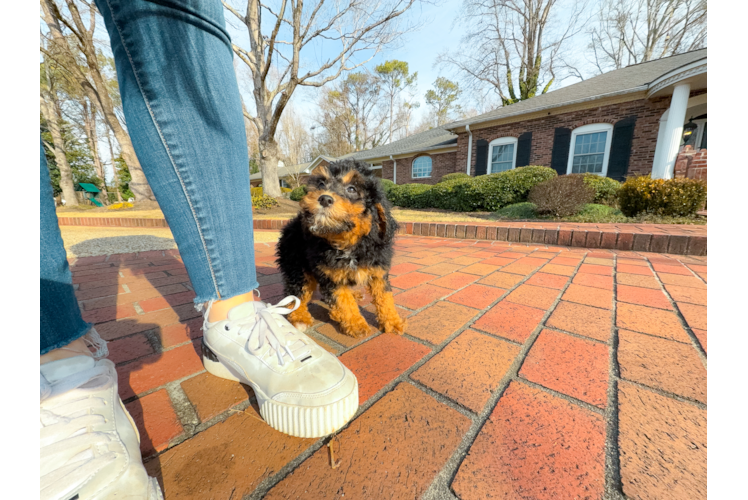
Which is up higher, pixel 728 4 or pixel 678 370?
pixel 728 4

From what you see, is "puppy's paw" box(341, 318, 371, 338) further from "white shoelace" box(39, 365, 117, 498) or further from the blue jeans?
"white shoelace" box(39, 365, 117, 498)

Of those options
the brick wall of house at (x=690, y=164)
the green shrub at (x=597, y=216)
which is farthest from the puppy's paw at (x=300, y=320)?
the brick wall of house at (x=690, y=164)

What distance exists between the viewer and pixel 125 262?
368 centimetres

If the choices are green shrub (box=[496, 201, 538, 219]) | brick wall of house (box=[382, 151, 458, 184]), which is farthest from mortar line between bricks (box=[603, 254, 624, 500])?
brick wall of house (box=[382, 151, 458, 184])

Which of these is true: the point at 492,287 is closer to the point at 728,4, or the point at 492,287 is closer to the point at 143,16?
the point at 728,4

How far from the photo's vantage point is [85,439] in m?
0.73

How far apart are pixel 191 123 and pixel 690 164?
13.7m

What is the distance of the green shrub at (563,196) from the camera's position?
6789 mm

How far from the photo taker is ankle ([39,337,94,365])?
92 cm

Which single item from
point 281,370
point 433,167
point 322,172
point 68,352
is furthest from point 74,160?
point 281,370

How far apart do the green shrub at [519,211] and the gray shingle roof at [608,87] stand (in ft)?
23.9
